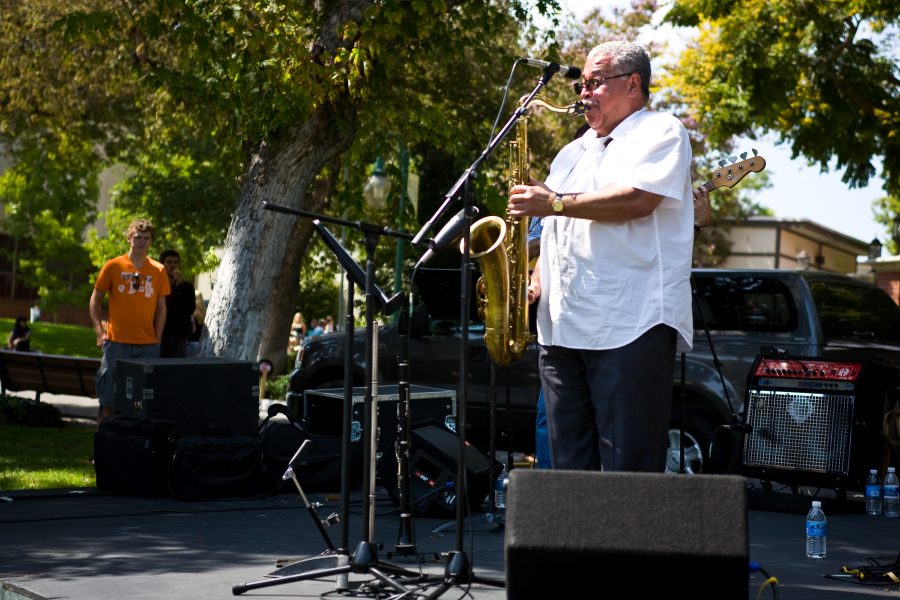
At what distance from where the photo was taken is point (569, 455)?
4.50m

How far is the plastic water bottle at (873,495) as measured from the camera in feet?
27.2

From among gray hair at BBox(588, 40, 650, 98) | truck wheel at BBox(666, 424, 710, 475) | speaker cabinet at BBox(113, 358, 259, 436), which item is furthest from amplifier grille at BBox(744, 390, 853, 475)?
gray hair at BBox(588, 40, 650, 98)

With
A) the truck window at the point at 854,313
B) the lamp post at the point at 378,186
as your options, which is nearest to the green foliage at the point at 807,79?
the lamp post at the point at 378,186

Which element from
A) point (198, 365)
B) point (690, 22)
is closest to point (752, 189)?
point (690, 22)

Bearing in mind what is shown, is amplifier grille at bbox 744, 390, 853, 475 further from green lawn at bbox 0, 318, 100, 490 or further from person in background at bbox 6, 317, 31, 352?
person in background at bbox 6, 317, 31, 352

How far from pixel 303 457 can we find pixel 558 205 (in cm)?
435

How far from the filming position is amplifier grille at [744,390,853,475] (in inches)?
330

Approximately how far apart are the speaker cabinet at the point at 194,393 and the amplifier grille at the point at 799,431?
12.0 ft

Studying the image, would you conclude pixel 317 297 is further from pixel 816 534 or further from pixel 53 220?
pixel 816 534

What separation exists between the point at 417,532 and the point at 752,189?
72848 millimetres

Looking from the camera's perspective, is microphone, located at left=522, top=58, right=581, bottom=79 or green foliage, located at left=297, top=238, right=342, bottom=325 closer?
microphone, located at left=522, top=58, right=581, bottom=79

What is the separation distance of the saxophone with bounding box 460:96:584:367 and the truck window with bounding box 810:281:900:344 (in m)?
5.02

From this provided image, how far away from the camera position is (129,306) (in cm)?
1008

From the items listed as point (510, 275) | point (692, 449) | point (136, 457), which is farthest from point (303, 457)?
point (510, 275)
